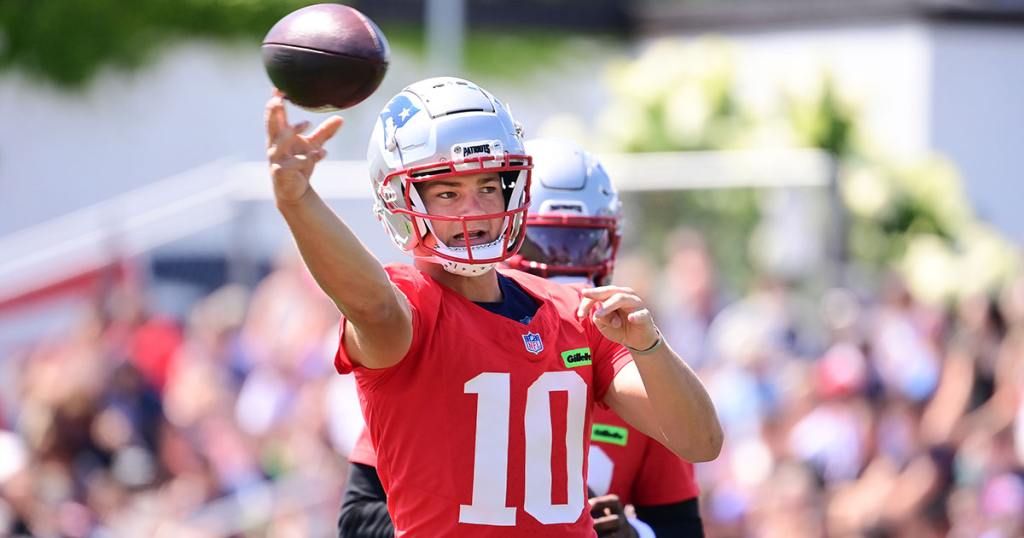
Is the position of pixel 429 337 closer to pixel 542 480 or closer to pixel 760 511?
pixel 542 480

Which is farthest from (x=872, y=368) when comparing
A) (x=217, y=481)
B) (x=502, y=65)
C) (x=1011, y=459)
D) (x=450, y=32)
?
(x=502, y=65)

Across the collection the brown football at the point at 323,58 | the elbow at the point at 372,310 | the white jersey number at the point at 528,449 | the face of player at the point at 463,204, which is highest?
the brown football at the point at 323,58

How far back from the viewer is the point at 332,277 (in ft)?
9.08

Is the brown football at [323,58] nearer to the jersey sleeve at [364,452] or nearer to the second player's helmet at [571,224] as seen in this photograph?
the jersey sleeve at [364,452]

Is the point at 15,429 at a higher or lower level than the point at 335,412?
lower

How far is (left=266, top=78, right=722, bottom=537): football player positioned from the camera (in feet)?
10.0

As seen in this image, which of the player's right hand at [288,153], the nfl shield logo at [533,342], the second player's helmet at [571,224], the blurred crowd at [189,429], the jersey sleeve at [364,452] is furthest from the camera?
the blurred crowd at [189,429]

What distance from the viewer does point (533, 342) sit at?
125 inches

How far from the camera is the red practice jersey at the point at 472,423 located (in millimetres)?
3066

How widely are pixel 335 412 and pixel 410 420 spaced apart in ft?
19.2

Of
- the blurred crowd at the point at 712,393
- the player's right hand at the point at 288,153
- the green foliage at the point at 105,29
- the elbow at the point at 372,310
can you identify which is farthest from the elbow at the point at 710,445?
the green foliage at the point at 105,29

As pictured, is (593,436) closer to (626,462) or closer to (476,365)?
(626,462)

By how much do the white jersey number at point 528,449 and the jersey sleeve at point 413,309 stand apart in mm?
157

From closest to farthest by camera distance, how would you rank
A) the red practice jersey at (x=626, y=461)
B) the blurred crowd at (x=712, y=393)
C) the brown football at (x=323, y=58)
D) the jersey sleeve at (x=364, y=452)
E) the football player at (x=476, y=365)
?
the brown football at (x=323, y=58) → the football player at (x=476, y=365) → the jersey sleeve at (x=364, y=452) → the red practice jersey at (x=626, y=461) → the blurred crowd at (x=712, y=393)
